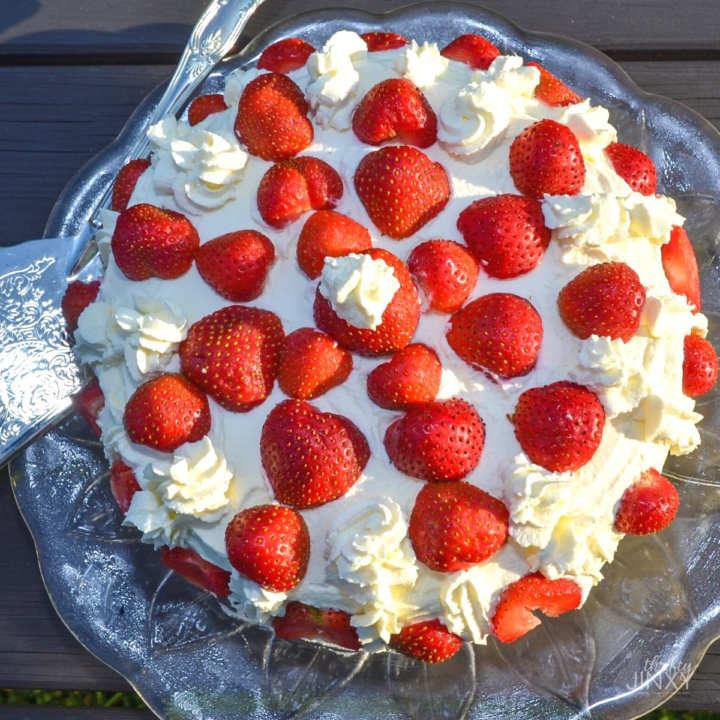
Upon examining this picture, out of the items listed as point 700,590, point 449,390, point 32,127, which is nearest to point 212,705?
point 449,390

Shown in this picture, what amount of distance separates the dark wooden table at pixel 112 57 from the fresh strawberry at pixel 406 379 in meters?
1.29

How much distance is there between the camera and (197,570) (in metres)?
1.84

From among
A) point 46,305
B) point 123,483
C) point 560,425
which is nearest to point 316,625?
point 123,483

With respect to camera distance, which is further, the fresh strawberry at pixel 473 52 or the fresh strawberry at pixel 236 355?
the fresh strawberry at pixel 473 52

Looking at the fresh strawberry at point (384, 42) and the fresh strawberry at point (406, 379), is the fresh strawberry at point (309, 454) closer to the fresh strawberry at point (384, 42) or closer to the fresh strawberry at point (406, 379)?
the fresh strawberry at point (406, 379)

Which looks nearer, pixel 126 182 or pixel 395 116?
pixel 395 116

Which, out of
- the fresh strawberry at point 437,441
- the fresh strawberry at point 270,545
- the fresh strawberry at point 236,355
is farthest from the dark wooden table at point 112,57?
the fresh strawberry at point 437,441

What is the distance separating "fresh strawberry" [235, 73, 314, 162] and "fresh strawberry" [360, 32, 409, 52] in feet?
0.97

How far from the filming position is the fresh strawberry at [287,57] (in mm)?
1990

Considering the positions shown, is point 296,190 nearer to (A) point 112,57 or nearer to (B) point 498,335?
(B) point 498,335

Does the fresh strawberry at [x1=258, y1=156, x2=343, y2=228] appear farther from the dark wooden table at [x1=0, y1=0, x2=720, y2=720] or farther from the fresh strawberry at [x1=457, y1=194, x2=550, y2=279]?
the dark wooden table at [x1=0, y1=0, x2=720, y2=720]

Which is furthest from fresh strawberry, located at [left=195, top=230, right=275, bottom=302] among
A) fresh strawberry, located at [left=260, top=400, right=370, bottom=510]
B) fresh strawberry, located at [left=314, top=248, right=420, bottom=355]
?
fresh strawberry, located at [left=260, top=400, right=370, bottom=510]

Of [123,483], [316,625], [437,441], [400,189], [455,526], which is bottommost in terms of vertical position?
[316,625]

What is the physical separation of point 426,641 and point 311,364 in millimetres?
607
